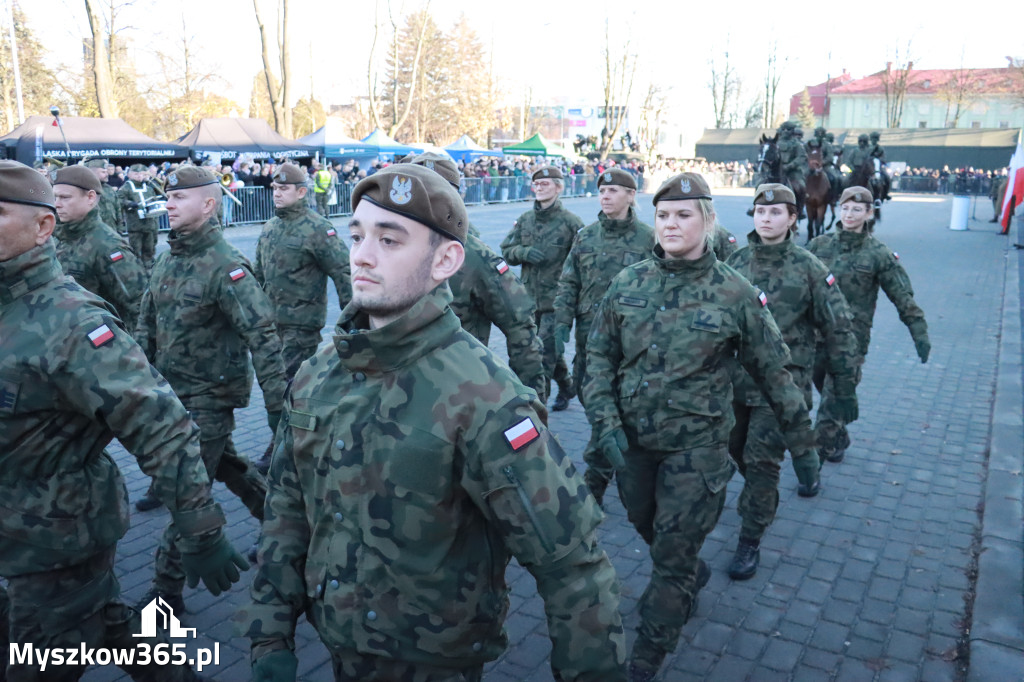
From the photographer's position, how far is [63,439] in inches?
120

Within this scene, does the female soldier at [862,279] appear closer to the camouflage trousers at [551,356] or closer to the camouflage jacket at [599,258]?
the camouflage jacket at [599,258]

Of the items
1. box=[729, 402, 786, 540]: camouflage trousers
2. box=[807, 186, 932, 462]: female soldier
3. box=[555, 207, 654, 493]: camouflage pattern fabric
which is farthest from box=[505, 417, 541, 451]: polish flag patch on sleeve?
box=[807, 186, 932, 462]: female soldier

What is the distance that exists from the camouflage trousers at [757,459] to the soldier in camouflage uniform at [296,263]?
3.42 m

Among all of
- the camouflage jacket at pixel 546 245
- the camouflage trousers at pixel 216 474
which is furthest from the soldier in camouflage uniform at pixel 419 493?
the camouflage jacket at pixel 546 245

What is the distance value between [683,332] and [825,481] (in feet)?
11.2

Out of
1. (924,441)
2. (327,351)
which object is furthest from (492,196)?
(327,351)

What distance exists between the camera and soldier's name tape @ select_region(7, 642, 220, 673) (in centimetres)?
310

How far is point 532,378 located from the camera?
5.82m

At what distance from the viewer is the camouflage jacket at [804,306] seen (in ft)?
18.2

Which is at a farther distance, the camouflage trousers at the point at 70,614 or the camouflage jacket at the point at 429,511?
the camouflage trousers at the point at 70,614

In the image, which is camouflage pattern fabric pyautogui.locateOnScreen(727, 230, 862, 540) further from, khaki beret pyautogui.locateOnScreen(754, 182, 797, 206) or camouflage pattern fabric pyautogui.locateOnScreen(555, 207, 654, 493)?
camouflage pattern fabric pyautogui.locateOnScreen(555, 207, 654, 493)

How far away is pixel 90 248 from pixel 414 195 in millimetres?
5182

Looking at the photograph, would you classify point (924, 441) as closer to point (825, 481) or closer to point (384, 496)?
point (825, 481)

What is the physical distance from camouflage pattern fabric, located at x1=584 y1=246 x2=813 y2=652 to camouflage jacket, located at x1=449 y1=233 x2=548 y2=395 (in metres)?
1.45
